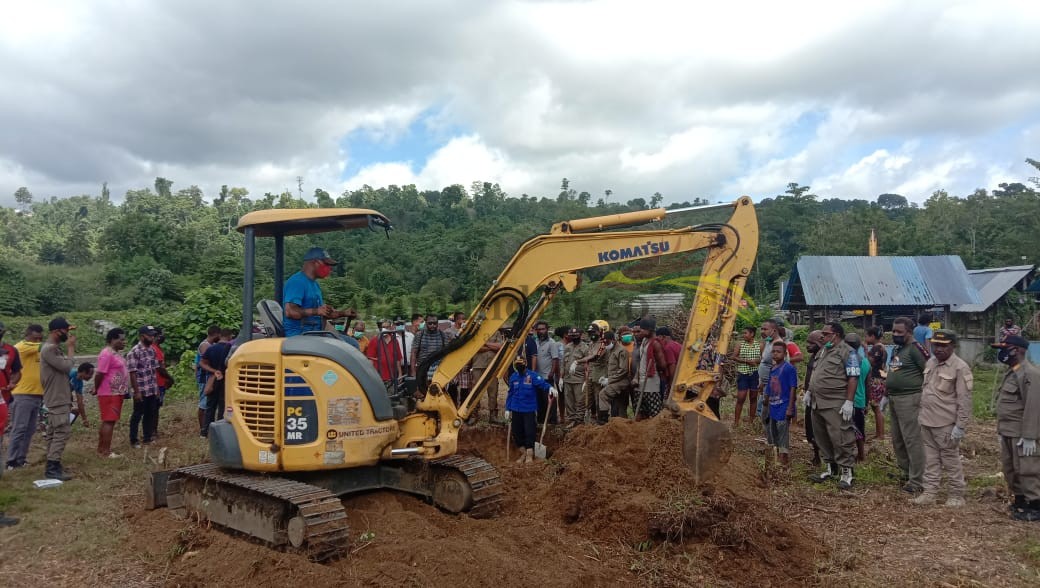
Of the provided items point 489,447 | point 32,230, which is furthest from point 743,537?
point 32,230

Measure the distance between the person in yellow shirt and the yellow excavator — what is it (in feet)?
9.49

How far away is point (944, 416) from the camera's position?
23.1 ft

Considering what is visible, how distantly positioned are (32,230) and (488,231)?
50.7m

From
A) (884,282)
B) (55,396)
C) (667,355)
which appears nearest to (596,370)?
(667,355)

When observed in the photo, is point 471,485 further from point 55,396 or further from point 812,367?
point 55,396

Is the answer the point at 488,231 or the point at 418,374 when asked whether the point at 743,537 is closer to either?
the point at 418,374

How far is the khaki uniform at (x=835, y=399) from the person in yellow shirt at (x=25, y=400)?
9.34m

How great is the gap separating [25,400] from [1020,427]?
11.0 m

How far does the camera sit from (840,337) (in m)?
8.13

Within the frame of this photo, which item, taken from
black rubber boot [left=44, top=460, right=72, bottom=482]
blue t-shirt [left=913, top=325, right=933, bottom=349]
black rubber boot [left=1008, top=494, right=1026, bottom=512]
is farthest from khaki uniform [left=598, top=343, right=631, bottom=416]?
black rubber boot [left=44, top=460, right=72, bottom=482]

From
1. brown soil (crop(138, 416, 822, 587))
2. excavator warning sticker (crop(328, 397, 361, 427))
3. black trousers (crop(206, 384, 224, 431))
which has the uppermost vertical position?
excavator warning sticker (crop(328, 397, 361, 427))

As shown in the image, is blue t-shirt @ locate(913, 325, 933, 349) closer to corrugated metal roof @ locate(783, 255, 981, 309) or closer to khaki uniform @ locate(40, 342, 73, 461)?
corrugated metal roof @ locate(783, 255, 981, 309)

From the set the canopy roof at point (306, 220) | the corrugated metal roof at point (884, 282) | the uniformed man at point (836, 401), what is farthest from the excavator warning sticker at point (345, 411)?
the corrugated metal roof at point (884, 282)

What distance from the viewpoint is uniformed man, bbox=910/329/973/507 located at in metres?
6.91
